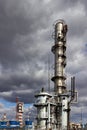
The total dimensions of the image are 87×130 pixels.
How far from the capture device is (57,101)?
122 metres

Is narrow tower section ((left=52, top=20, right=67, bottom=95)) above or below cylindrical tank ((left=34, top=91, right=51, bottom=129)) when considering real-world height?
above

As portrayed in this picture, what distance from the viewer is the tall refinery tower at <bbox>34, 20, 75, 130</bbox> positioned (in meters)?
116

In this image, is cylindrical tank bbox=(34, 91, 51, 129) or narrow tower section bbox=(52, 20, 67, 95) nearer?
cylindrical tank bbox=(34, 91, 51, 129)

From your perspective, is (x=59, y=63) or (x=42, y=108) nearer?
(x=42, y=108)

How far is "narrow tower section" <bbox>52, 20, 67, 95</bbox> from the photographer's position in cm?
12219

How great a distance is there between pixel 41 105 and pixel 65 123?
34.9ft

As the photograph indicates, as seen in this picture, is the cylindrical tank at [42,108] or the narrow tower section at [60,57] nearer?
the cylindrical tank at [42,108]

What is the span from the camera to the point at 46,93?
119m

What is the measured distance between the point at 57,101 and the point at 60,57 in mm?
16517

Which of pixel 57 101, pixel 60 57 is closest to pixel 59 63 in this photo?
pixel 60 57

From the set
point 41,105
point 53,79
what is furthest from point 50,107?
point 53,79

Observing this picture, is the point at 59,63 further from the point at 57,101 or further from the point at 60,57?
the point at 57,101

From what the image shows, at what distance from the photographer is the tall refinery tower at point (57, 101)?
116188 millimetres

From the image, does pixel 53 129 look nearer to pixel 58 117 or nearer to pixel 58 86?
pixel 58 117
